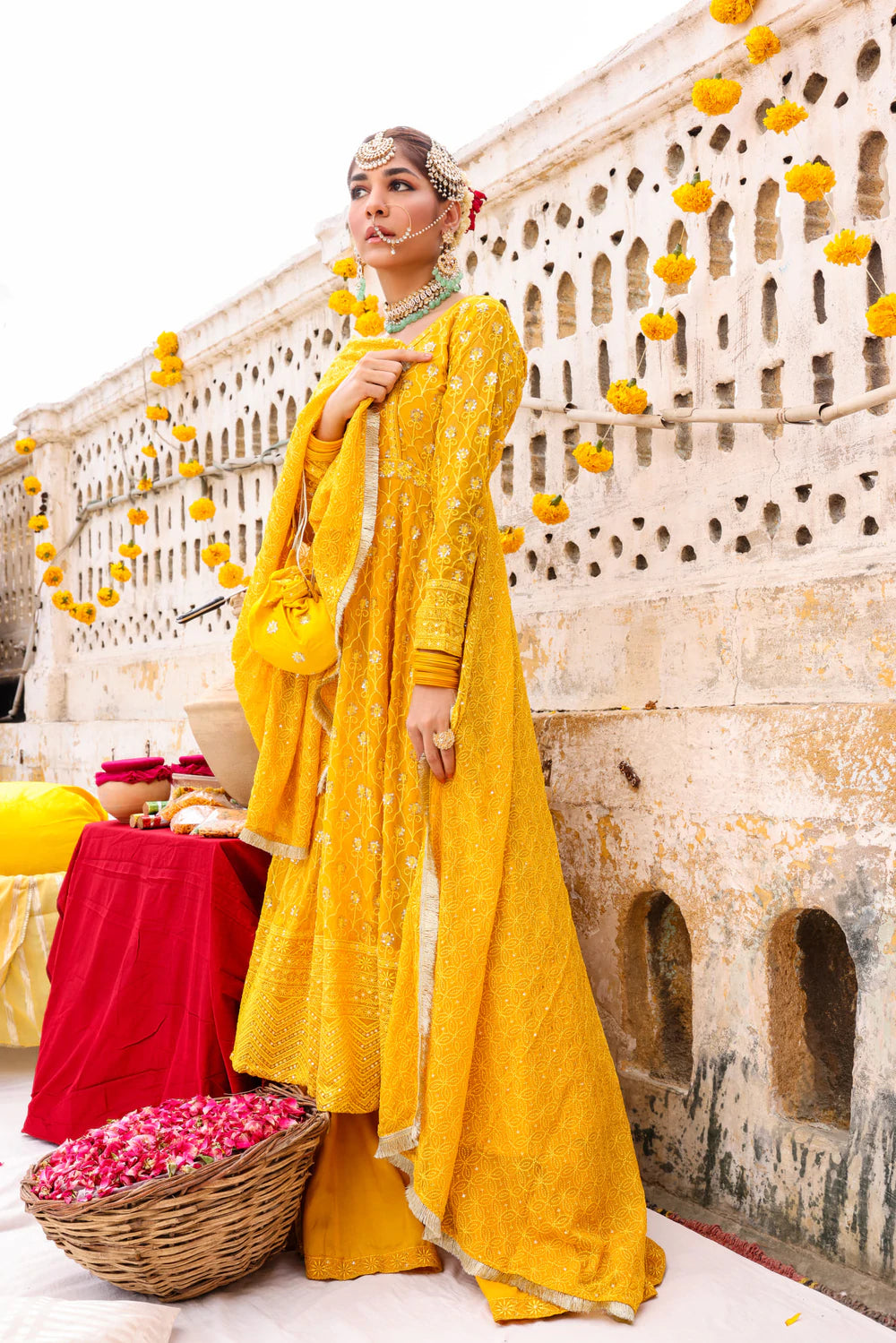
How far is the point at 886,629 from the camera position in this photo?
206cm

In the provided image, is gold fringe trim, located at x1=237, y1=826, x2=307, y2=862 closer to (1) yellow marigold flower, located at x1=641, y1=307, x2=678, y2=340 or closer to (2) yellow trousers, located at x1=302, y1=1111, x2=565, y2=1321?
(2) yellow trousers, located at x1=302, y1=1111, x2=565, y2=1321

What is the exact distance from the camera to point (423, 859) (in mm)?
1892

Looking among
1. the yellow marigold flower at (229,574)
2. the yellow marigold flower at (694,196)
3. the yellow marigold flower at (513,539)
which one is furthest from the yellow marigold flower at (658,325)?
the yellow marigold flower at (229,574)

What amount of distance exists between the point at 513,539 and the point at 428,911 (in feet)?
4.14

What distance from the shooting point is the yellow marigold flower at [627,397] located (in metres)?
2.45

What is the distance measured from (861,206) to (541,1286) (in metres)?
2.01

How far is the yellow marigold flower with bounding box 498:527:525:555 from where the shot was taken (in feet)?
9.34

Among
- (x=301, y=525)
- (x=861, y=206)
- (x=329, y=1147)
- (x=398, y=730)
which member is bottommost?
(x=329, y=1147)

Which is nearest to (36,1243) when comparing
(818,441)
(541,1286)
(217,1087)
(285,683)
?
(217,1087)

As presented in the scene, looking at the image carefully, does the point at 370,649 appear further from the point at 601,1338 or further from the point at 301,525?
the point at 601,1338

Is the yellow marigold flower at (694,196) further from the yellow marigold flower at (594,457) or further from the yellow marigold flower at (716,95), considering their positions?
the yellow marigold flower at (594,457)

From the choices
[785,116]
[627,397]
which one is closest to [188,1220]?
[627,397]

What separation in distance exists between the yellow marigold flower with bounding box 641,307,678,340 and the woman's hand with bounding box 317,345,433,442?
0.64 metres

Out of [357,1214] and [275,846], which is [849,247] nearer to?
[275,846]
